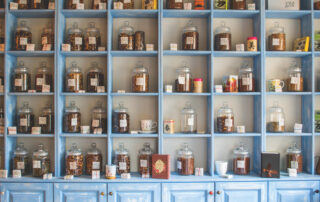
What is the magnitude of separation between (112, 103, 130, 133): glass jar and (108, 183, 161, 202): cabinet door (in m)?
0.51

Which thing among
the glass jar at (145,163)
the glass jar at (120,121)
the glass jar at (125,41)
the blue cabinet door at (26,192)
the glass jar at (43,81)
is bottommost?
the blue cabinet door at (26,192)

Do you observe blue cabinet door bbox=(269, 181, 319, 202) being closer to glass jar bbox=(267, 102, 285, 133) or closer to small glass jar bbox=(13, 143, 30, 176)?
glass jar bbox=(267, 102, 285, 133)

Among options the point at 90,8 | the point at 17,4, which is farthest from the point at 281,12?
the point at 17,4

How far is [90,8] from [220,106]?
1.71 meters

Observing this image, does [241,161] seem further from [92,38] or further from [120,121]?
[92,38]

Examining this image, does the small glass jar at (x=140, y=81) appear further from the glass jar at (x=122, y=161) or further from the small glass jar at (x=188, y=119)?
the glass jar at (x=122, y=161)

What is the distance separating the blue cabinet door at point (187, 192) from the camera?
104 inches

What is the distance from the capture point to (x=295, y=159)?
2.85 meters

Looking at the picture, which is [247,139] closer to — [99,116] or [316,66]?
[316,66]

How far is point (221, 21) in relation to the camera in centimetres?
306

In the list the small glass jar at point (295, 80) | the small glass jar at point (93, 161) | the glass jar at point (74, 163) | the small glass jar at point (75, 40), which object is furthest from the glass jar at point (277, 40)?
the glass jar at point (74, 163)

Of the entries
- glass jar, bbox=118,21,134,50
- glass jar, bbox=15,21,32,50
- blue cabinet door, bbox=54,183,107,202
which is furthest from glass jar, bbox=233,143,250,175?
glass jar, bbox=15,21,32,50

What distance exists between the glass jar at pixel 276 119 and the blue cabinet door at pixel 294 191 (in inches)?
20.3

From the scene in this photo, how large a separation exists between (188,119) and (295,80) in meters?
1.12
